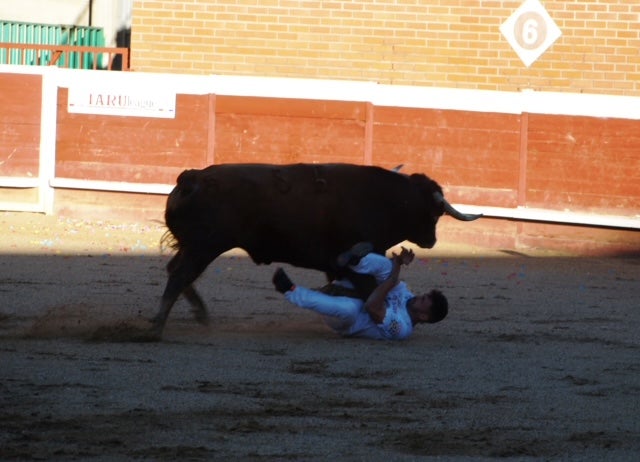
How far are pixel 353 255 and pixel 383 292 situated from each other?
0.26m

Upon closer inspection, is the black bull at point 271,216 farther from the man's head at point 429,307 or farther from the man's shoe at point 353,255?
the man's head at point 429,307

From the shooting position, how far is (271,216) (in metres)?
6.75

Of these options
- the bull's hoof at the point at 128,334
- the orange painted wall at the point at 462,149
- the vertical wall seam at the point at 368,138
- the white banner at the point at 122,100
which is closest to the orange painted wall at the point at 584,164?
the orange painted wall at the point at 462,149

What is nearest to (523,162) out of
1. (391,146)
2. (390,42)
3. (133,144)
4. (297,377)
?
(391,146)

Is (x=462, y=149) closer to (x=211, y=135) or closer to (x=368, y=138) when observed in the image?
(x=368, y=138)

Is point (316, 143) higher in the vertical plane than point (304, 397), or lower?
higher

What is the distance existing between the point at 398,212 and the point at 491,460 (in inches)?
119

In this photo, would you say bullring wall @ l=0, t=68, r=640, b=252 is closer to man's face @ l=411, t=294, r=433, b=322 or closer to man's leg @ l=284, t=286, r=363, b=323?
man's face @ l=411, t=294, r=433, b=322

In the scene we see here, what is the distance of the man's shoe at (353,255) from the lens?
678 cm

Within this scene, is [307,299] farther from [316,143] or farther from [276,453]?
[316,143]

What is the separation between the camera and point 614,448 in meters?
4.48

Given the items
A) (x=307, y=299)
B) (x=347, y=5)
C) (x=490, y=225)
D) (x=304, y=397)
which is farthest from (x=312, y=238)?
(x=347, y=5)

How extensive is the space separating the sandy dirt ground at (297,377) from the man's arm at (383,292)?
170mm

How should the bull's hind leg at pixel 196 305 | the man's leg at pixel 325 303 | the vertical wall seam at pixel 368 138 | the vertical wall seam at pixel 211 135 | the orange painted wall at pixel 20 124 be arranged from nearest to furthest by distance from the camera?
the man's leg at pixel 325 303, the bull's hind leg at pixel 196 305, the vertical wall seam at pixel 368 138, the vertical wall seam at pixel 211 135, the orange painted wall at pixel 20 124
